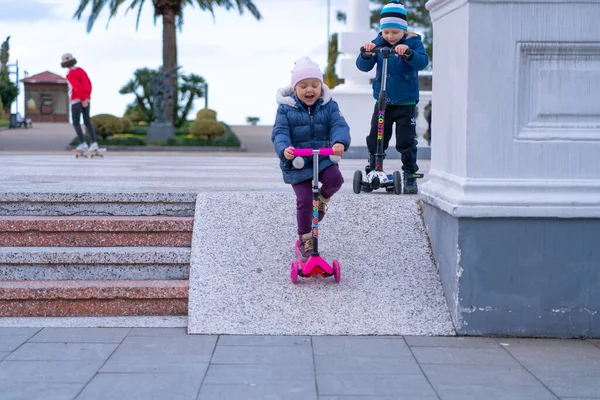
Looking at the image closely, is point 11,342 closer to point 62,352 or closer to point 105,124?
point 62,352

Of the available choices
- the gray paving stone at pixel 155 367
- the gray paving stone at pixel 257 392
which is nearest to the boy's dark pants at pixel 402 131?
the gray paving stone at pixel 155 367

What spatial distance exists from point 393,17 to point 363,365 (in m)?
3.45

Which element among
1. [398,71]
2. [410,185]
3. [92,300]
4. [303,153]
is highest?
[398,71]

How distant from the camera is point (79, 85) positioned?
49.9 ft

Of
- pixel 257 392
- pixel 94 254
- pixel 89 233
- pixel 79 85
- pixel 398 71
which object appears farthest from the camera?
pixel 79 85

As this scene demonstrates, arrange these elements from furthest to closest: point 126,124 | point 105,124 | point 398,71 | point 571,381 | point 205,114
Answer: point 205,114 < point 126,124 < point 105,124 < point 398,71 < point 571,381

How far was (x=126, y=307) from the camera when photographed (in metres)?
5.94

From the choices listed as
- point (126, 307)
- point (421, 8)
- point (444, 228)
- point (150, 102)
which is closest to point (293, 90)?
point (444, 228)

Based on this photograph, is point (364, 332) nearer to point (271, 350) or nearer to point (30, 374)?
point (271, 350)

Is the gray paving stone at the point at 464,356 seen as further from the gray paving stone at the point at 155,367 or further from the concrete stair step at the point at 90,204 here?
the concrete stair step at the point at 90,204

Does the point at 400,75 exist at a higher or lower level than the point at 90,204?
higher

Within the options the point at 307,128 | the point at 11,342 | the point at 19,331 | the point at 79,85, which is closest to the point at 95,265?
the point at 19,331

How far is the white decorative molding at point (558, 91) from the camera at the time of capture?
5.52 meters

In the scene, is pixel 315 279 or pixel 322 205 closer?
pixel 315 279
